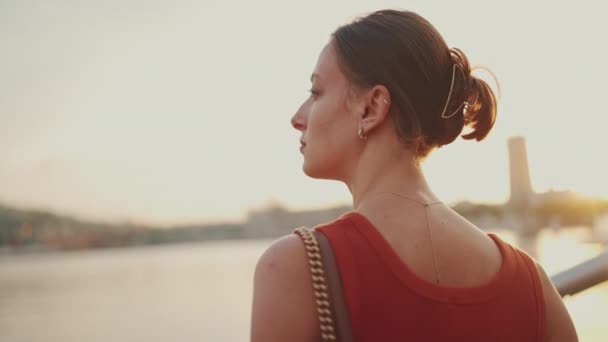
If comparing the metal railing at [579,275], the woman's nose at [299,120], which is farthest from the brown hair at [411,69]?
the metal railing at [579,275]

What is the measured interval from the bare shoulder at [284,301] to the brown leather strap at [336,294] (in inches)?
1.0

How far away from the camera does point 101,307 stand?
3647 cm

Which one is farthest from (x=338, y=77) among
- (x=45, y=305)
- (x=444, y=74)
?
(x=45, y=305)

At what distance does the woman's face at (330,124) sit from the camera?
1.15 metres

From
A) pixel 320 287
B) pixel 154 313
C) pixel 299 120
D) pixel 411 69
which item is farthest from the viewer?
pixel 154 313

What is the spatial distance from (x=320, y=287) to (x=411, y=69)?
0.38 meters

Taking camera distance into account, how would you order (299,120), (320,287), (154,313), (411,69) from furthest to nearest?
1. (154,313)
2. (299,120)
3. (411,69)
4. (320,287)

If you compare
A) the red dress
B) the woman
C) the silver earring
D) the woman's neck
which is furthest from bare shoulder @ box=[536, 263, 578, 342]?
the silver earring

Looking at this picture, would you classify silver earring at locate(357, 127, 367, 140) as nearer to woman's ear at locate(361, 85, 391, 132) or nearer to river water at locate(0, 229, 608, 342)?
woman's ear at locate(361, 85, 391, 132)

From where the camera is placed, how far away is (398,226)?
104 cm

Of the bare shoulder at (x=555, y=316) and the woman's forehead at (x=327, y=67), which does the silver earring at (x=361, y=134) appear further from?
the bare shoulder at (x=555, y=316)

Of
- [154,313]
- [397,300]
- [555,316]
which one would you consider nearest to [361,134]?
[397,300]

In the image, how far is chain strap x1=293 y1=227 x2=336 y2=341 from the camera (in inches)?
37.3

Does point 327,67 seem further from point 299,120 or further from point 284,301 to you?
point 284,301
